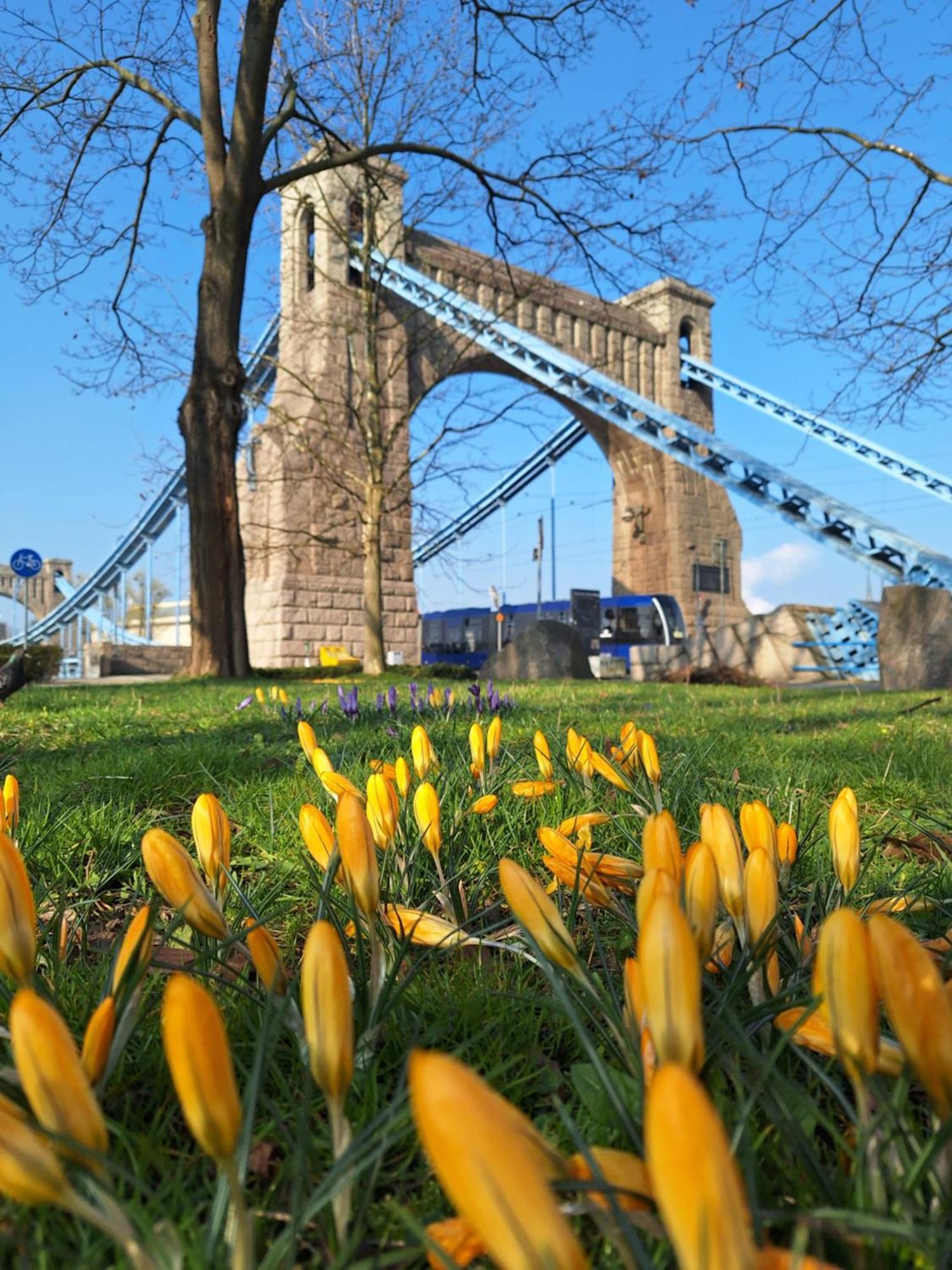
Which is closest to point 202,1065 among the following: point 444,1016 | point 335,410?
point 444,1016

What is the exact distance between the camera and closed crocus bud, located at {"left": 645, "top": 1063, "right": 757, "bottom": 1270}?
0.36 meters

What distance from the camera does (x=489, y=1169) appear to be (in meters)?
0.37

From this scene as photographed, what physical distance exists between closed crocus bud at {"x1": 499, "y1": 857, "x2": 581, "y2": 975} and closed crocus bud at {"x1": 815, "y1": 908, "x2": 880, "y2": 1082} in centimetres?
23

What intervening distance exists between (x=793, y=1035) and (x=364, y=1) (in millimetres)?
16101

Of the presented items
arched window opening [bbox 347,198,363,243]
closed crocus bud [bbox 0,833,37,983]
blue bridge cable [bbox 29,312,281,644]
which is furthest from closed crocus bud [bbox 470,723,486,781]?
blue bridge cable [bbox 29,312,281,644]

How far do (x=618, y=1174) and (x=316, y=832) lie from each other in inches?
21.6

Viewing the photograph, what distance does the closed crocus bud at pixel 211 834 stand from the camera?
3.17 ft

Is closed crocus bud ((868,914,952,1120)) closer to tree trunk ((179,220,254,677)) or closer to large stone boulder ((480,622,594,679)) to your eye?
tree trunk ((179,220,254,677))

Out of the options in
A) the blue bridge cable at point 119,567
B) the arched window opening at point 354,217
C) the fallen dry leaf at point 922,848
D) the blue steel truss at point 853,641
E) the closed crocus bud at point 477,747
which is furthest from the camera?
the blue bridge cable at point 119,567

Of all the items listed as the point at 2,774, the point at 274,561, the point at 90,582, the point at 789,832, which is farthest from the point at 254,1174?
the point at 90,582

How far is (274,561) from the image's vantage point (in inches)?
781

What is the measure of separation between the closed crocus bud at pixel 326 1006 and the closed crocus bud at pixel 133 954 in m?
0.18

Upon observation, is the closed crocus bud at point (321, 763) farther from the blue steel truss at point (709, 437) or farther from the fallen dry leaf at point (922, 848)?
the blue steel truss at point (709, 437)

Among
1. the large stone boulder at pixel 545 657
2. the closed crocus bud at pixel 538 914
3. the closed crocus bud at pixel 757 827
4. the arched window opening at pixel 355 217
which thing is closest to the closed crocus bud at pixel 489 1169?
the closed crocus bud at pixel 538 914
